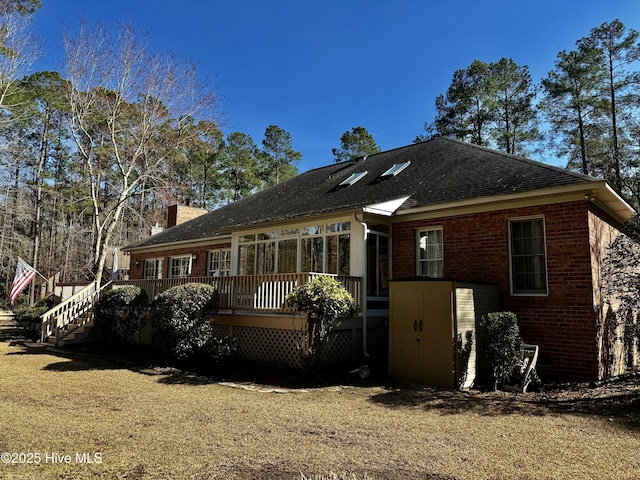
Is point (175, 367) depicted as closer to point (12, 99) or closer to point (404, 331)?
point (404, 331)

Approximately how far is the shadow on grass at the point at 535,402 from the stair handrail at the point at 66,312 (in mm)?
12590

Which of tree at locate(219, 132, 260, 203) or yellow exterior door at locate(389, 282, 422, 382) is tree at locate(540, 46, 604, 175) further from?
tree at locate(219, 132, 260, 203)

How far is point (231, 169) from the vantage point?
129ft

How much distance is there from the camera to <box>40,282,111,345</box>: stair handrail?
49.5ft

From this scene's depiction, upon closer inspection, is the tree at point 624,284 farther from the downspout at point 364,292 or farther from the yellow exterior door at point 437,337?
the downspout at point 364,292

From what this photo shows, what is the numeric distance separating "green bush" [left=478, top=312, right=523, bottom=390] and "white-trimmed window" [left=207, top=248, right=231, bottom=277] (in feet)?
35.7

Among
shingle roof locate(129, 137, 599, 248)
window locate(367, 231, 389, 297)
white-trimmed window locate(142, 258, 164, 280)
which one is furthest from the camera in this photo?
white-trimmed window locate(142, 258, 164, 280)

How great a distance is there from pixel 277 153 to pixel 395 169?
92.1ft

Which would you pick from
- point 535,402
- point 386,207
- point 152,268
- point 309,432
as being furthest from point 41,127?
point 535,402

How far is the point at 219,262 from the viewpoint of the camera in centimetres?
1722

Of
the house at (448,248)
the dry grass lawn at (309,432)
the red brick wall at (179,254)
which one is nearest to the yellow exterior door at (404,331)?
the dry grass lawn at (309,432)

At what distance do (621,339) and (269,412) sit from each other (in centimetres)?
808

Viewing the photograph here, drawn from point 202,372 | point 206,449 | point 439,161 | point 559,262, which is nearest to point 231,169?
point 439,161

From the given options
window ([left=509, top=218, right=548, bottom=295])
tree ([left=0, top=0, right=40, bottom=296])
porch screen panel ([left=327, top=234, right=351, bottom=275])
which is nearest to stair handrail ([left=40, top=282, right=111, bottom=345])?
porch screen panel ([left=327, top=234, right=351, bottom=275])
